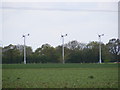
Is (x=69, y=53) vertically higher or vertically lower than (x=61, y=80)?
lower

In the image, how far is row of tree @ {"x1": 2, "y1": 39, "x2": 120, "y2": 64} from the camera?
62684 mm

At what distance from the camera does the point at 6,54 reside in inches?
2367

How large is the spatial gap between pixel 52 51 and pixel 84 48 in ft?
32.1

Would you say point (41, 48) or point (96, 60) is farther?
point (41, 48)

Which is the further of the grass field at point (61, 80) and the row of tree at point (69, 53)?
the row of tree at point (69, 53)

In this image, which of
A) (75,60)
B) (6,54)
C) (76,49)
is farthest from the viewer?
(76,49)

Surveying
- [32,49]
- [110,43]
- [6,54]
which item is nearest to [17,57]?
[6,54]

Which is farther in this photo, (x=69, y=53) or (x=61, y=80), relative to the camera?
(x=69, y=53)

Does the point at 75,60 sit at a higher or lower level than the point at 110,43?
lower

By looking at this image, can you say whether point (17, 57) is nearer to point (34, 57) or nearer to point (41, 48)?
point (34, 57)

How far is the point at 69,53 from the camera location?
69438 millimetres

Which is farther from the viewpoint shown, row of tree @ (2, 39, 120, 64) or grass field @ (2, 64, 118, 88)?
row of tree @ (2, 39, 120, 64)

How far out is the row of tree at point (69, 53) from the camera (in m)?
62.7

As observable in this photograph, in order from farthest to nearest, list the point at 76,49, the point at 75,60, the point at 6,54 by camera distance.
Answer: the point at 76,49 → the point at 75,60 → the point at 6,54
